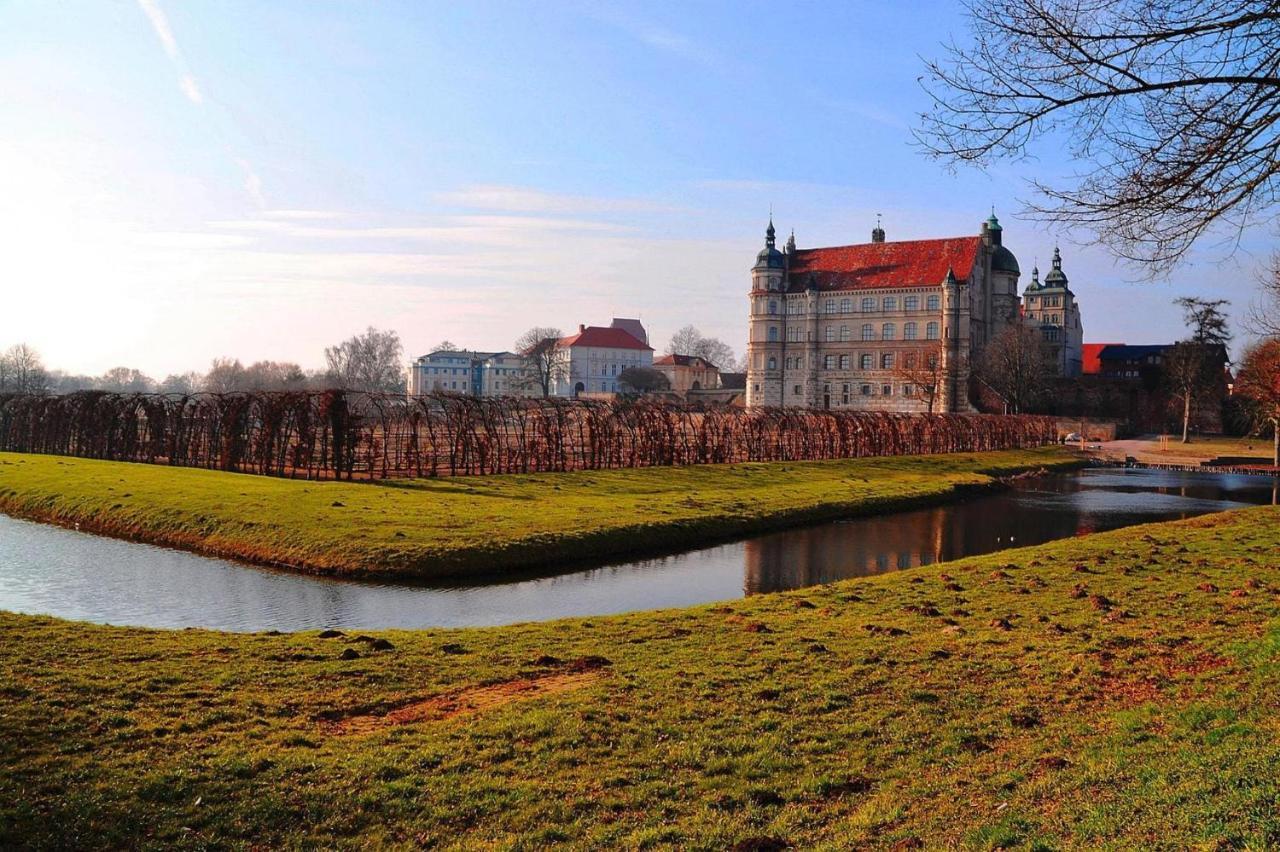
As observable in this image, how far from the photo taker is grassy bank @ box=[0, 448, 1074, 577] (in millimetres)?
17938

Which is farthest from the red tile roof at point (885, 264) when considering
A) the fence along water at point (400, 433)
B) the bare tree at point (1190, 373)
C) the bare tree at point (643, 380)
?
the fence along water at point (400, 433)

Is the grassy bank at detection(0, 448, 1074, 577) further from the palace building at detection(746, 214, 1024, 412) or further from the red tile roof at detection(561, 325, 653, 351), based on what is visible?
the red tile roof at detection(561, 325, 653, 351)

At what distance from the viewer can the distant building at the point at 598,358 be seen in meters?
140

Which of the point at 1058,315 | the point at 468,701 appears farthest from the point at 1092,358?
the point at 468,701

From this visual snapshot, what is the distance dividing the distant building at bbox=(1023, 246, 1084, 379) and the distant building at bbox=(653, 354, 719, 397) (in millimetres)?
44260

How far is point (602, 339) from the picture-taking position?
473ft

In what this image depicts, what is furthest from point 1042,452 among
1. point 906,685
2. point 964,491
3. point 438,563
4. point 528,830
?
point 528,830

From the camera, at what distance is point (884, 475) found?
37.8m

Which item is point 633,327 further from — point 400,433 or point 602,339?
point 400,433

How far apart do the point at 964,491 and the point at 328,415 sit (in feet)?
77.0

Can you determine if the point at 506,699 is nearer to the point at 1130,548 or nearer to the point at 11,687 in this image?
the point at 11,687

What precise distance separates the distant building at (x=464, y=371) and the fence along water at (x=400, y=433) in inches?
4083

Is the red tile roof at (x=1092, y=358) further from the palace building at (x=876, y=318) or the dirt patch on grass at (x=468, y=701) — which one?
the dirt patch on grass at (x=468, y=701)

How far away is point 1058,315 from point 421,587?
10428 cm
